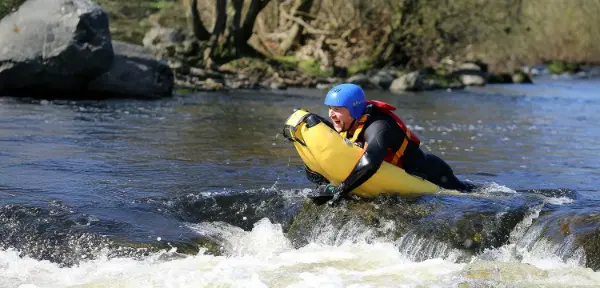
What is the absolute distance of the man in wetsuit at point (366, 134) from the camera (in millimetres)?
7781

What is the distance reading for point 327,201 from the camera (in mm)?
8016

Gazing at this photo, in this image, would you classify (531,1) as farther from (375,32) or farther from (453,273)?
(453,273)

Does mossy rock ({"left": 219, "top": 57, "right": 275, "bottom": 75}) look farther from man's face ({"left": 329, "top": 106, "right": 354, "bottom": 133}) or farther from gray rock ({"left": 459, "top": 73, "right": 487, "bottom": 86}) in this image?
man's face ({"left": 329, "top": 106, "right": 354, "bottom": 133})

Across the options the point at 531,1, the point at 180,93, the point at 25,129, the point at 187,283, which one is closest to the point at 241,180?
the point at 187,283

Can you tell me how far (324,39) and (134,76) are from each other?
1412cm

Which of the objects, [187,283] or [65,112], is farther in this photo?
[65,112]

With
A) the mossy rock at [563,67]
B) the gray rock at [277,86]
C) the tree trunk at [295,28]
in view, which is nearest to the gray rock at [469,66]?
the tree trunk at [295,28]

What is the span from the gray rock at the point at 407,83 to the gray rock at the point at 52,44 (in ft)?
41.2

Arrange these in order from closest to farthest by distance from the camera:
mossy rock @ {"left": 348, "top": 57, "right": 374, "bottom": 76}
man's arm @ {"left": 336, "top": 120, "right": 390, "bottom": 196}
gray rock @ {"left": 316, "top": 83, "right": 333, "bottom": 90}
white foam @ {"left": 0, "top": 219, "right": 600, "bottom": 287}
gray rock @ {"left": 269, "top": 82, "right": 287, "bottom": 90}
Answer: white foam @ {"left": 0, "top": 219, "right": 600, "bottom": 287} → man's arm @ {"left": 336, "top": 120, "right": 390, "bottom": 196} → gray rock @ {"left": 269, "top": 82, "right": 287, "bottom": 90} → gray rock @ {"left": 316, "top": 83, "right": 333, "bottom": 90} → mossy rock @ {"left": 348, "top": 57, "right": 374, "bottom": 76}

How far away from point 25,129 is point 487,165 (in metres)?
7.17

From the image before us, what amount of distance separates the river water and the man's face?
88 cm

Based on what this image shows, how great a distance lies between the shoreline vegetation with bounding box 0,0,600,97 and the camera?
28.1 metres

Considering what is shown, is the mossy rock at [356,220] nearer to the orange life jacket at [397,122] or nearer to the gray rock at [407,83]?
the orange life jacket at [397,122]

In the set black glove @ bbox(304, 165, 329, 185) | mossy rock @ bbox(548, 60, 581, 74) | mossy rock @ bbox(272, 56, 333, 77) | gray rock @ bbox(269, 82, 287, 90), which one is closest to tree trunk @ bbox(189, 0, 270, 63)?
mossy rock @ bbox(272, 56, 333, 77)
